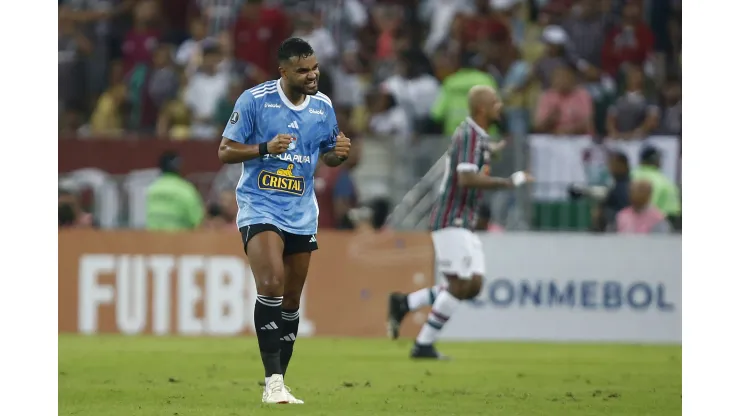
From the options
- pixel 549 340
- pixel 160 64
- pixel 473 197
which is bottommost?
pixel 549 340

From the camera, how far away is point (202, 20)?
945 inches

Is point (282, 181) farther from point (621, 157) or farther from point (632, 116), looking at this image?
point (632, 116)

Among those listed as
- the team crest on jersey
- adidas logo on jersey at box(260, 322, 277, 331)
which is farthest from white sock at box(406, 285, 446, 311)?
adidas logo on jersey at box(260, 322, 277, 331)

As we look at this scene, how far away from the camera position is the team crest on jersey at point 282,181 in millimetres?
10906

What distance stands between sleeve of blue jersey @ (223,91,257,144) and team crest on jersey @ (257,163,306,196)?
0.30 m

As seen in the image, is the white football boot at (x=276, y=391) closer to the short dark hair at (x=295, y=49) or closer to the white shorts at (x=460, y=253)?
the short dark hair at (x=295, y=49)

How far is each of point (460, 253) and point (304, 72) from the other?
14.9ft

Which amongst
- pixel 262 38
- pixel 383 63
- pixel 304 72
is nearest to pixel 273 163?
→ pixel 304 72

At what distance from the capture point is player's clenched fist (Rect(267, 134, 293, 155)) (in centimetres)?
1050

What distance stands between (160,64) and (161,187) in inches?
146

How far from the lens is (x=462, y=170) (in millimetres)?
14547

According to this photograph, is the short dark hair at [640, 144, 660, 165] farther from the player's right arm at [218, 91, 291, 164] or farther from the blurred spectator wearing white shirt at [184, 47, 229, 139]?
the player's right arm at [218, 91, 291, 164]
